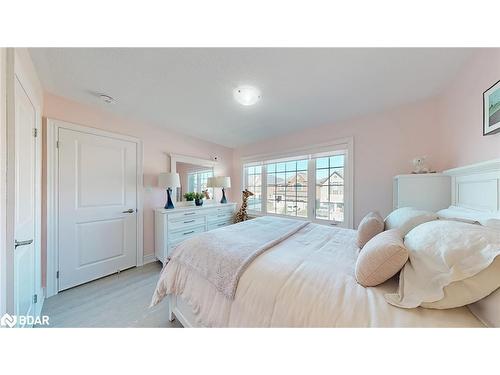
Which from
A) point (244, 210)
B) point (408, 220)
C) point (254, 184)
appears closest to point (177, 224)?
point (244, 210)

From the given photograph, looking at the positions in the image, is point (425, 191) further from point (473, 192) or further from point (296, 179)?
point (296, 179)

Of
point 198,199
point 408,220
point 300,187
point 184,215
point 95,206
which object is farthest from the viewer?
point 198,199

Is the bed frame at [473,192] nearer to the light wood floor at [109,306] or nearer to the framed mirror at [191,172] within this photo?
the light wood floor at [109,306]

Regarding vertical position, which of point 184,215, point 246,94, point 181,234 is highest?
point 246,94

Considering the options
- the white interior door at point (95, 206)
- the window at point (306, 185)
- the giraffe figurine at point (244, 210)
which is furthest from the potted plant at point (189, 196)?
the window at point (306, 185)

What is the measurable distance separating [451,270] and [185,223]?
112 inches

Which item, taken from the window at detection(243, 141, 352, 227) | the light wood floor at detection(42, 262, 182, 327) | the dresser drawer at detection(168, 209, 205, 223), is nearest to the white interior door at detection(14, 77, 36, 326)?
the light wood floor at detection(42, 262, 182, 327)

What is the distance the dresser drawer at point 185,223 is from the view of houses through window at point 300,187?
4.08ft

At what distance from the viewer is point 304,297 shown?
774mm

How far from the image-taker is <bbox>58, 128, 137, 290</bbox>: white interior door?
6.54 ft

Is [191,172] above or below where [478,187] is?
above

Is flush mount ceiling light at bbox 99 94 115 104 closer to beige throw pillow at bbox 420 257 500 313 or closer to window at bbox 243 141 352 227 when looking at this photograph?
window at bbox 243 141 352 227
